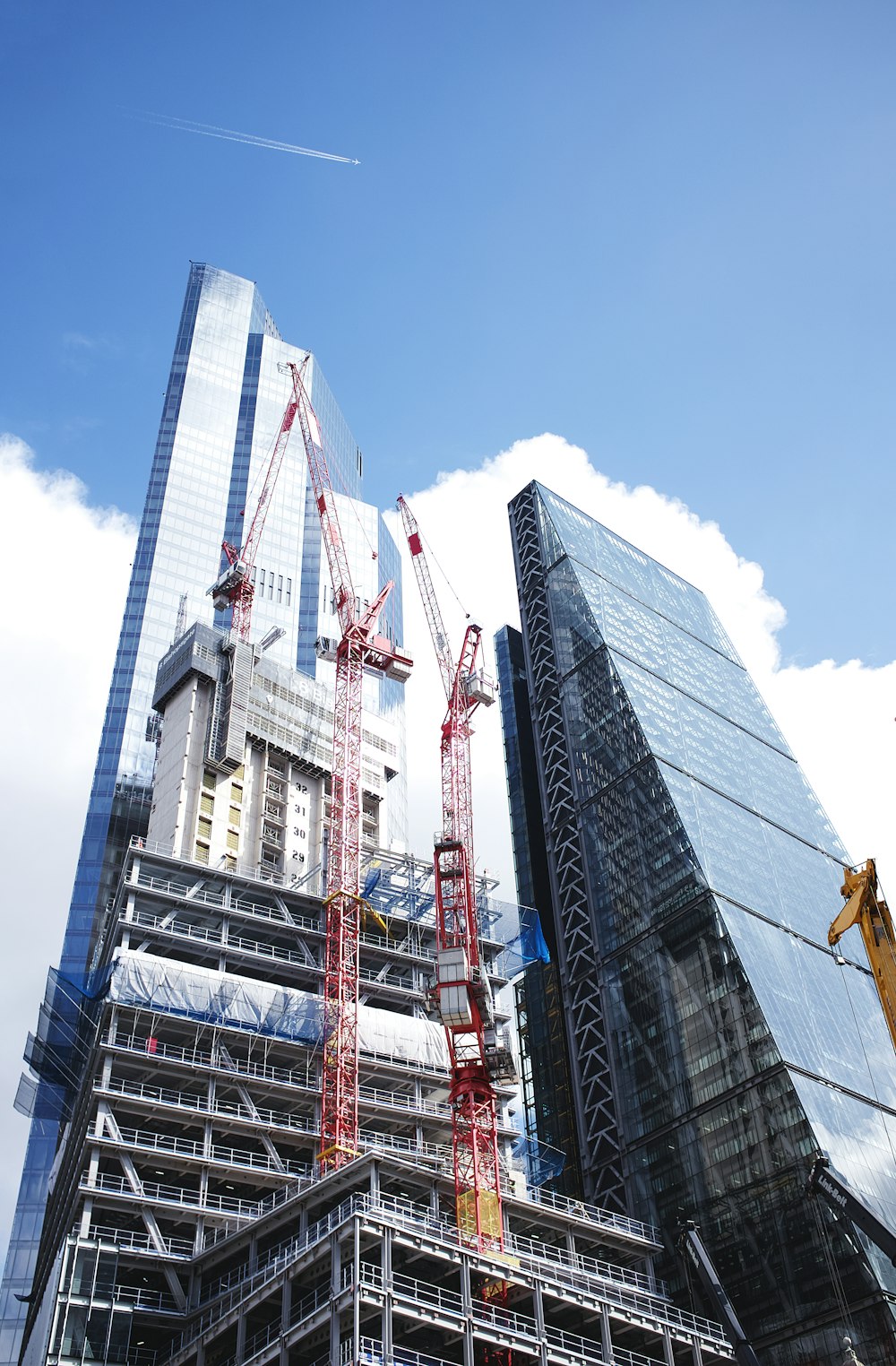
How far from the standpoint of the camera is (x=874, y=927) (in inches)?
2702

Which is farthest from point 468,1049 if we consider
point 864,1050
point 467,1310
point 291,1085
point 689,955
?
point 864,1050

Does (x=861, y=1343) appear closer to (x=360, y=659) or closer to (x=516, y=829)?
(x=360, y=659)

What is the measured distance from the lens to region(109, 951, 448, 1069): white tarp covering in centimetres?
8244

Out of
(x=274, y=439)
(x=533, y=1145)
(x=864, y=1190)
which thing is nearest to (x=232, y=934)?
(x=533, y=1145)

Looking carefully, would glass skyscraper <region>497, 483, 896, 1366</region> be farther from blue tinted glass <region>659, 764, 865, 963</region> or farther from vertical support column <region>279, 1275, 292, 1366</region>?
vertical support column <region>279, 1275, 292, 1366</region>

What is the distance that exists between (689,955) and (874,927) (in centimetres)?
3776

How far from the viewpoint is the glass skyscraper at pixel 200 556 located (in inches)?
4914

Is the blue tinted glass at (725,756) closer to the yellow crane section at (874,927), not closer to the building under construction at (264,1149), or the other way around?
the building under construction at (264,1149)

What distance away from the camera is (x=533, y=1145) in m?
109

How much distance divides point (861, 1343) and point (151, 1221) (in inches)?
1749

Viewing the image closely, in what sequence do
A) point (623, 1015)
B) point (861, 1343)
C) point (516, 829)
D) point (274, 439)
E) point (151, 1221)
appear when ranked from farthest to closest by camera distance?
point (274, 439), point (516, 829), point (623, 1015), point (861, 1343), point (151, 1221)

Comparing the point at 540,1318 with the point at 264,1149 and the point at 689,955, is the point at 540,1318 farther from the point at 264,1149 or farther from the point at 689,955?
the point at 689,955

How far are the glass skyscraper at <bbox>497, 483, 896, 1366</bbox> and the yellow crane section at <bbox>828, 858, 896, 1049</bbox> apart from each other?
25.4 m

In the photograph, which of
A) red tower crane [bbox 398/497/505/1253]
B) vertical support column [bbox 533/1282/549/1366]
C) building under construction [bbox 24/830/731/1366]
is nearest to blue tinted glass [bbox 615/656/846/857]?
building under construction [bbox 24/830/731/1366]
